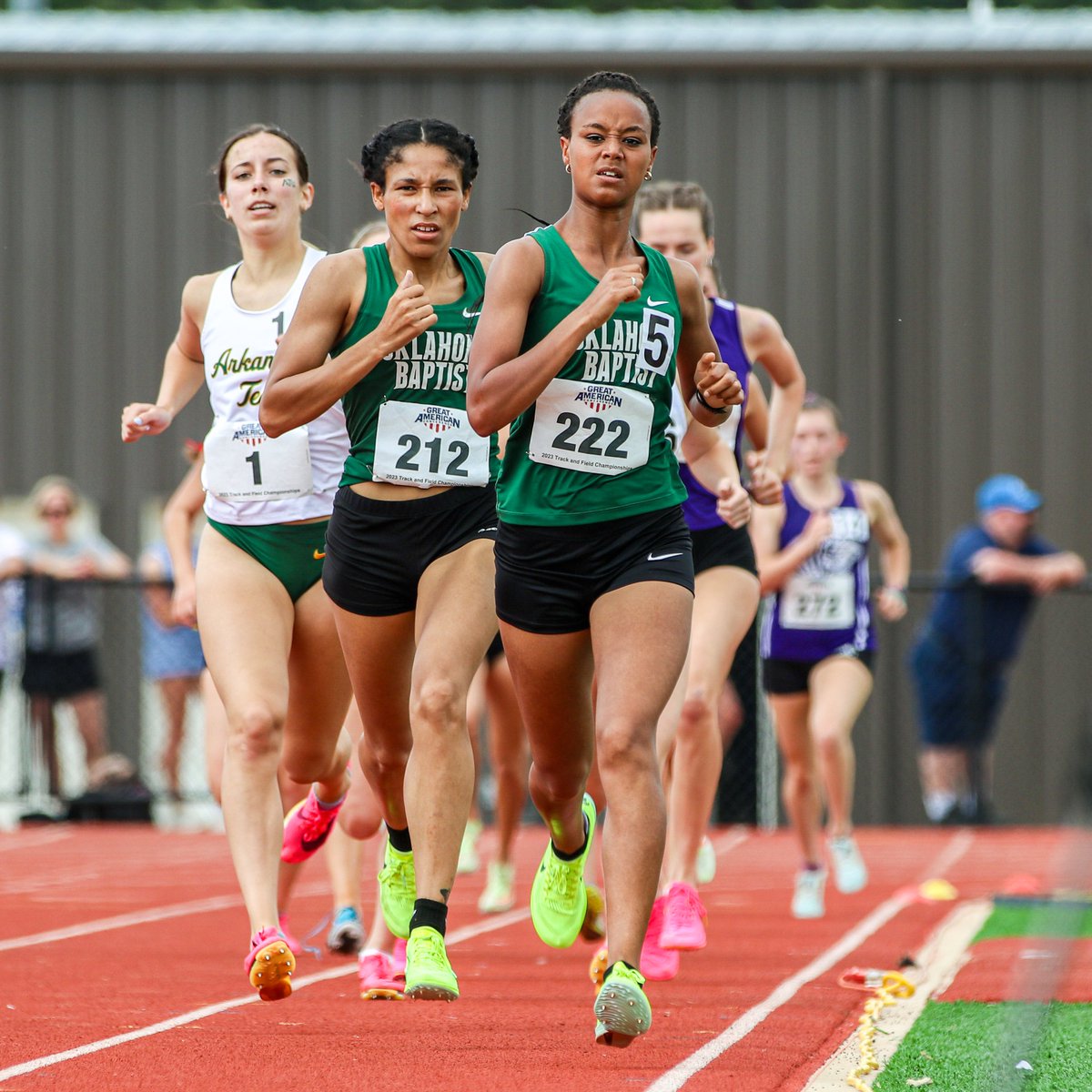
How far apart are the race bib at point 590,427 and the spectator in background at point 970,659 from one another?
9.59 m

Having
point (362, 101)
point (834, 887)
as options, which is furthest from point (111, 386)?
point (834, 887)

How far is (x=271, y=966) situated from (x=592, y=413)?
4.96 ft

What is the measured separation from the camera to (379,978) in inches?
216

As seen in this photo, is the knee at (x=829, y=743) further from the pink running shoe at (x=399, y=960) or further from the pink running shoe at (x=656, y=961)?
the pink running shoe at (x=656, y=961)

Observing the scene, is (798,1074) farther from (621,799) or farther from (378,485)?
(378,485)

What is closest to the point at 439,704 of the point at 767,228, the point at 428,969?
the point at 428,969

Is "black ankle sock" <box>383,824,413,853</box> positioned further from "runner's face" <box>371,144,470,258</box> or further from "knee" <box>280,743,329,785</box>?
"runner's face" <box>371,144,470,258</box>

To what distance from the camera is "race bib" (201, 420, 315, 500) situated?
217 inches

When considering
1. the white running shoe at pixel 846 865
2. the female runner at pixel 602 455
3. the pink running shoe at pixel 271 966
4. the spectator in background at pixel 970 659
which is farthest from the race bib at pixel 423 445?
the spectator in background at pixel 970 659

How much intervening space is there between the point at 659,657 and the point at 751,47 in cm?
1258

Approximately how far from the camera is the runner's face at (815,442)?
938 centimetres

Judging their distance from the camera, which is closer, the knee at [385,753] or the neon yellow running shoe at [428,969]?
the neon yellow running shoe at [428,969]

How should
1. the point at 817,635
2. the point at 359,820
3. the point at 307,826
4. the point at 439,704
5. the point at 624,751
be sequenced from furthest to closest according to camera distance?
the point at 817,635 → the point at 359,820 → the point at 307,826 → the point at 439,704 → the point at 624,751

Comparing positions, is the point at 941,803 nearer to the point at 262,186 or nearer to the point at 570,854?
the point at 570,854
